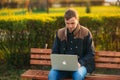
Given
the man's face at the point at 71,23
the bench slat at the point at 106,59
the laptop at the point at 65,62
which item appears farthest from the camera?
the bench slat at the point at 106,59

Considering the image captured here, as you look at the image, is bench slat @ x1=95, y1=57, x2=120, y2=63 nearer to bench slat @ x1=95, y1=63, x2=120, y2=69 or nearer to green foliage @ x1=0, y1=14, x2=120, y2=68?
bench slat @ x1=95, y1=63, x2=120, y2=69

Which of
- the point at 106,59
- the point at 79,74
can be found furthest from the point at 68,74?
the point at 106,59

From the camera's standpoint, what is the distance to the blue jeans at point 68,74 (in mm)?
6359

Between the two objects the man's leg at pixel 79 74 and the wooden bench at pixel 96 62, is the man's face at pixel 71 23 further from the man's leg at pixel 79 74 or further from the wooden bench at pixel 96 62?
the wooden bench at pixel 96 62

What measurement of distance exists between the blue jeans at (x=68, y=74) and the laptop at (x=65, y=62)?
88mm

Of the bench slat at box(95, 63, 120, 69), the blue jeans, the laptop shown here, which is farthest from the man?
the bench slat at box(95, 63, 120, 69)

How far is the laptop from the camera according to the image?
→ 6.30 m

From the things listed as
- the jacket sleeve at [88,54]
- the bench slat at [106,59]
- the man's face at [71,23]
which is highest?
the man's face at [71,23]

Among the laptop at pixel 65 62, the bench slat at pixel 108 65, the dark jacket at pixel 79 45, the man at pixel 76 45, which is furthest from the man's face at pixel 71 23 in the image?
the bench slat at pixel 108 65

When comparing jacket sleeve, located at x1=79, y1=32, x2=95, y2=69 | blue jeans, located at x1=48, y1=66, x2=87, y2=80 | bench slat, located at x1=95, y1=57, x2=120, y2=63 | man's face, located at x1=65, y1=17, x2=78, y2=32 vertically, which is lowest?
blue jeans, located at x1=48, y1=66, x2=87, y2=80

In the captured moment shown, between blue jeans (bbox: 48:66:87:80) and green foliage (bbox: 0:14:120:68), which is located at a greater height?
green foliage (bbox: 0:14:120:68)

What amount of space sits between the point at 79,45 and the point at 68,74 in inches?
20.2

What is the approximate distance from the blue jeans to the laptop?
0.29 ft

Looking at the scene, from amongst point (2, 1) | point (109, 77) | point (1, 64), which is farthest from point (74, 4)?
point (109, 77)
